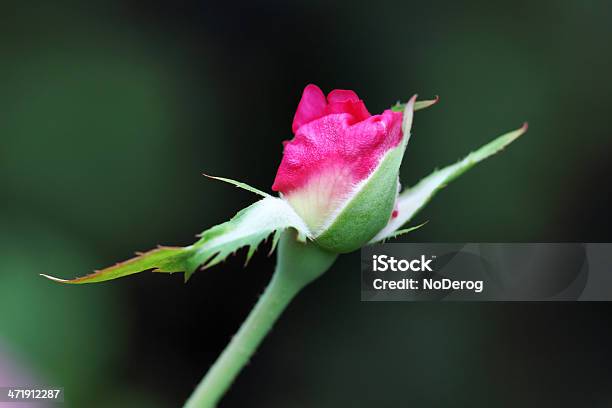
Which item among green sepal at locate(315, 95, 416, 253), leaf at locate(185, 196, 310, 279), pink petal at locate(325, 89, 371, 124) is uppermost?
pink petal at locate(325, 89, 371, 124)

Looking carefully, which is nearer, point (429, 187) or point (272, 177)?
point (429, 187)

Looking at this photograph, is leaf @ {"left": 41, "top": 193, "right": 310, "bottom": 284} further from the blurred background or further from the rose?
the blurred background

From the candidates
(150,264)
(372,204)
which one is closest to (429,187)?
(372,204)

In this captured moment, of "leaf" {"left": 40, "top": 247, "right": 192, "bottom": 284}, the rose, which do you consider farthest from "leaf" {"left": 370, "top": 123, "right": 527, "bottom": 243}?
"leaf" {"left": 40, "top": 247, "right": 192, "bottom": 284}

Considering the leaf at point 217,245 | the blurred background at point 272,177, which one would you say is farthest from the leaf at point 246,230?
the blurred background at point 272,177

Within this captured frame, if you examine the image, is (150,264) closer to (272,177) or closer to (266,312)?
(266,312)

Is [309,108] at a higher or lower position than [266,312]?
higher
